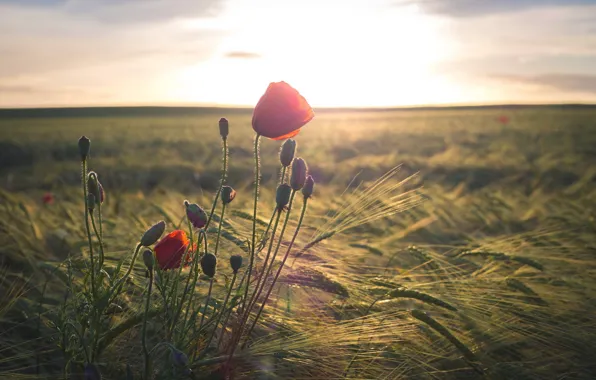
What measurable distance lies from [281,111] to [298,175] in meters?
0.12

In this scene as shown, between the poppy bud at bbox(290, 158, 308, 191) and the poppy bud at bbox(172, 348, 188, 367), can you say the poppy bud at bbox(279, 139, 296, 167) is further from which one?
the poppy bud at bbox(172, 348, 188, 367)

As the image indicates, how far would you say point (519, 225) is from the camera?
274 centimetres

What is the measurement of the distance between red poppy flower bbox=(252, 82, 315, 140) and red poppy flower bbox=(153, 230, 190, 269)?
249 millimetres

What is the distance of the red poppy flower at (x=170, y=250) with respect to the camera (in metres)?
1.11

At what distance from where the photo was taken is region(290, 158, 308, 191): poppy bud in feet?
3.50

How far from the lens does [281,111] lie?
1.10m

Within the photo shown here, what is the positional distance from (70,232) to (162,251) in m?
1.38

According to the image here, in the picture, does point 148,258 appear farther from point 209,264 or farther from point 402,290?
point 402,290

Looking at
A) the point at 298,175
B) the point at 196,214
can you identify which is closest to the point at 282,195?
the point at 298,175

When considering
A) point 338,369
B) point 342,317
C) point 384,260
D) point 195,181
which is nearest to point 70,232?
point 384,260

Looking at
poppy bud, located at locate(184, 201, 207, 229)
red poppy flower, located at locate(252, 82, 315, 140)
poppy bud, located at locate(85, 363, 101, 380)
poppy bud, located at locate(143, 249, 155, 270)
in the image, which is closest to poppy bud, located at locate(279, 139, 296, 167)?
red poppy flower, located at locate(252, 82, 315, 140)

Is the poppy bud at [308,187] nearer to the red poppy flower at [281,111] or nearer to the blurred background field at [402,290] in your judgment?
the red poppy flower at [281,111]

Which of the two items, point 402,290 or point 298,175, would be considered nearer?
point 298,175

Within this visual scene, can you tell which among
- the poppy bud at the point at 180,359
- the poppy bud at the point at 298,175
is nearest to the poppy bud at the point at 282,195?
the poppy bud at the point at 298,175
